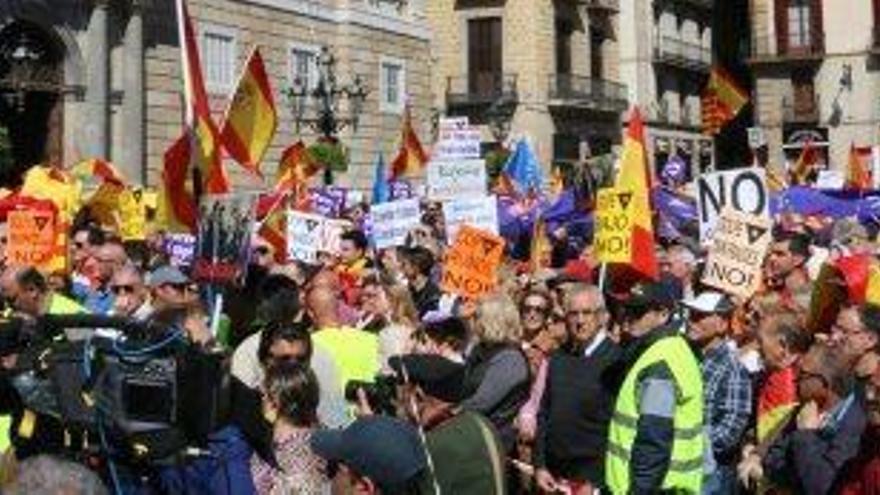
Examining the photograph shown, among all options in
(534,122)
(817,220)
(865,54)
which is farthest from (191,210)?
(865,54)

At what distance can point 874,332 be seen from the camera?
6.66 meters

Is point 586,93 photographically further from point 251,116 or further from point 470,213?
point 251,116

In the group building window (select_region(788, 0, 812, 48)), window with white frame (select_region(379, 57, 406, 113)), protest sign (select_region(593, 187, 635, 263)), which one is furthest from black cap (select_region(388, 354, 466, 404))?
building window (select_region(788, 0, 812, 48))

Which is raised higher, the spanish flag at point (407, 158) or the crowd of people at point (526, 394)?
the spanish flag at point (407, 158)

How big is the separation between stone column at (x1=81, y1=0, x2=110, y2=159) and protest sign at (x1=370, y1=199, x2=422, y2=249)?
56.3 ft

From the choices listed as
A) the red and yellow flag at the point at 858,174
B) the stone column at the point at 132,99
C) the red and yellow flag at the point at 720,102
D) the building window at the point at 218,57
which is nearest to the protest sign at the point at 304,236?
the red and yellow flag at the point at 858,174

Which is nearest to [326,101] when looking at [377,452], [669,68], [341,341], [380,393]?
[341,341]

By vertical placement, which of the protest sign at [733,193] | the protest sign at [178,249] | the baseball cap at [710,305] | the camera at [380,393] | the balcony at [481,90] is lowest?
the camera at [380,393]

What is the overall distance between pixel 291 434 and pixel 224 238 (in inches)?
176

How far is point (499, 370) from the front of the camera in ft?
25.4

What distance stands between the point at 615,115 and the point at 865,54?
8.66m

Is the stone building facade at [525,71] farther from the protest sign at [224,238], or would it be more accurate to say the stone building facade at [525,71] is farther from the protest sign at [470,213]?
the protest sign at [224,238]

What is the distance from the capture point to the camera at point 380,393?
6016 mm

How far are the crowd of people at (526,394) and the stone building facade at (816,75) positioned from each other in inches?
1847
